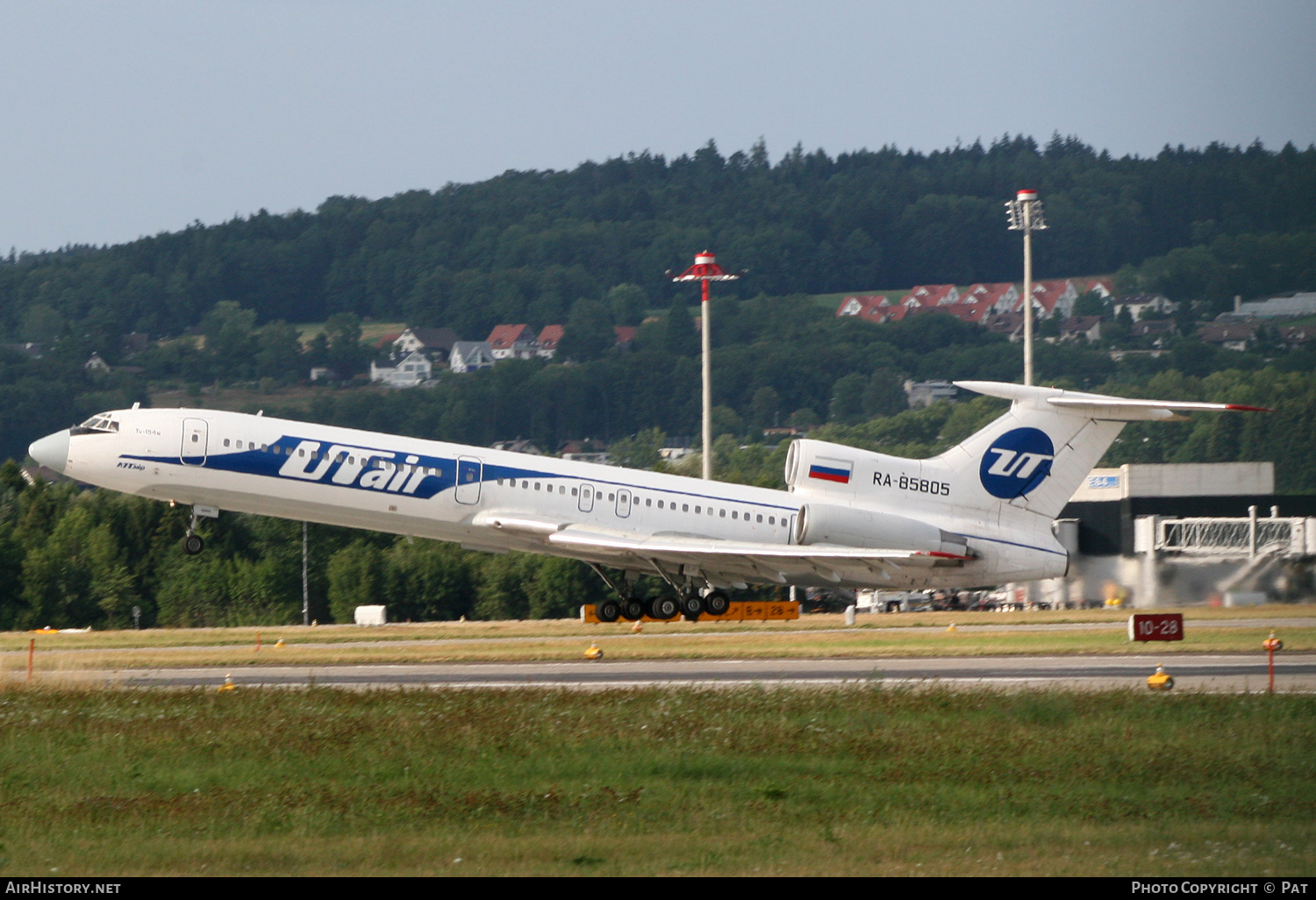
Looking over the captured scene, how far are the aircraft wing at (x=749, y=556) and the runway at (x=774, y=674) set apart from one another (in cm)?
287

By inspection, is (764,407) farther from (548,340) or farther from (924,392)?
(548,340)

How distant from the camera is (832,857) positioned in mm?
11547

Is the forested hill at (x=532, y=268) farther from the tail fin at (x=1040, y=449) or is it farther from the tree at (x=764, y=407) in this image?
the tail fin at (x=1040, y=449)

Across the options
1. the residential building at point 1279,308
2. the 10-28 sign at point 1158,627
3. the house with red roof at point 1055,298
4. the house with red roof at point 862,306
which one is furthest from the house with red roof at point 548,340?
the 10-28 sign at point 1158,627

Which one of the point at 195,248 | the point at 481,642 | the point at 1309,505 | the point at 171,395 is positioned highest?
the point at 195,248

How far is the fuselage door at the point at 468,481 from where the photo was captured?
2947 cm

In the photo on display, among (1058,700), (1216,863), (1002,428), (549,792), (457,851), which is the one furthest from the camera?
(1002,428)

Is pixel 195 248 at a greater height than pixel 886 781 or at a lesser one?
greater

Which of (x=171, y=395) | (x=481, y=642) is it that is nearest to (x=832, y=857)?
(x=481, y=642)

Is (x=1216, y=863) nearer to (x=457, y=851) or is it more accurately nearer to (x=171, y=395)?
(x=457, y=851)

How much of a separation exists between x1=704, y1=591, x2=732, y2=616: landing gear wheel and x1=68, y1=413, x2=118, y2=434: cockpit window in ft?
42.6

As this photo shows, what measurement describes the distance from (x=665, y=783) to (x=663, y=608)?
1718cm

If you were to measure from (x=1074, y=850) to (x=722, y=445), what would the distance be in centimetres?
10649

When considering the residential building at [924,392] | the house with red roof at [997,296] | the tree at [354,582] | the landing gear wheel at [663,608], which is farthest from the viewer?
the house with red roof at [997,296]
